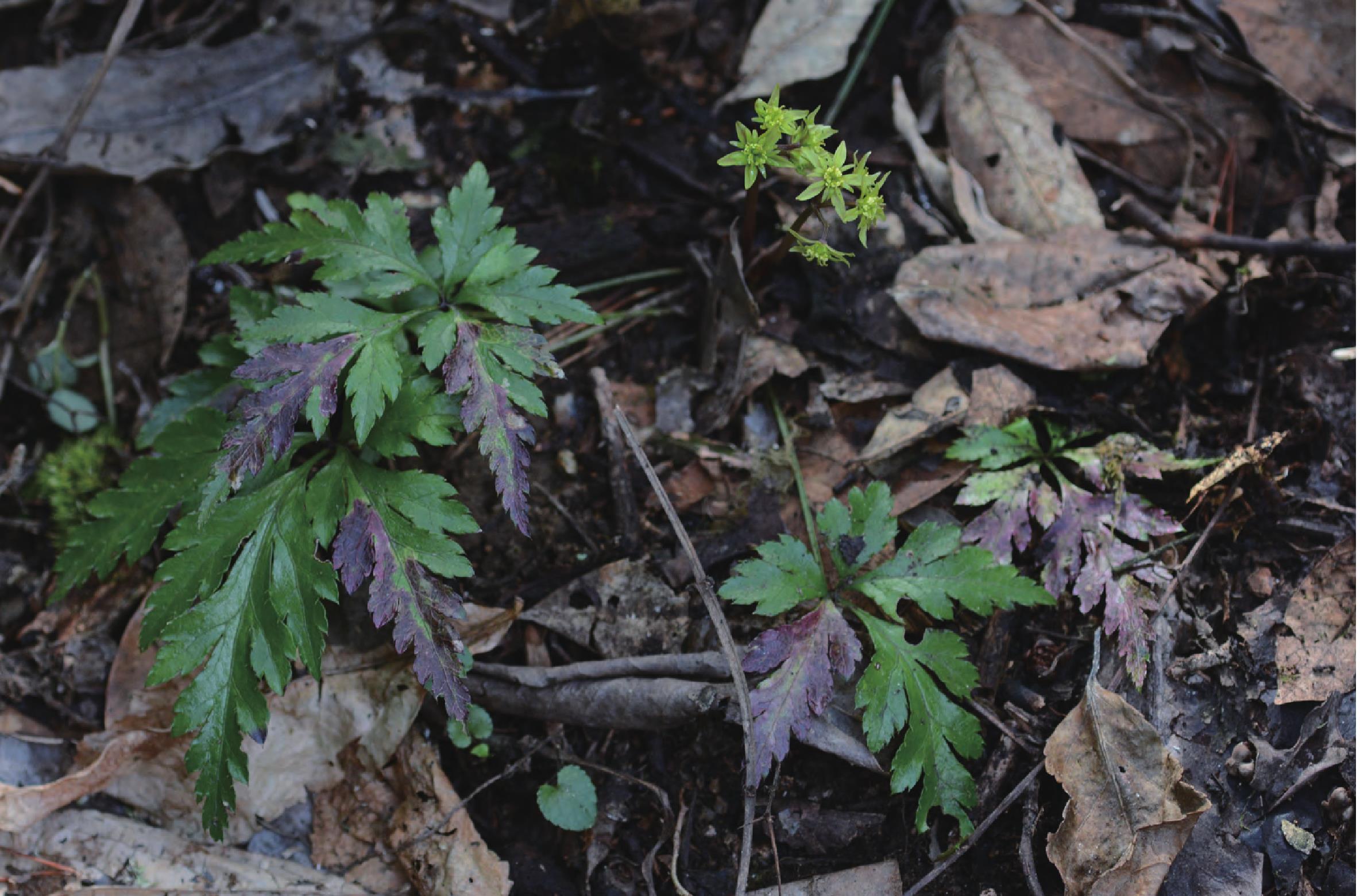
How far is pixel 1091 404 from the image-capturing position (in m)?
3.09

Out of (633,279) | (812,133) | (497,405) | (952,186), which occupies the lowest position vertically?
(633,279)

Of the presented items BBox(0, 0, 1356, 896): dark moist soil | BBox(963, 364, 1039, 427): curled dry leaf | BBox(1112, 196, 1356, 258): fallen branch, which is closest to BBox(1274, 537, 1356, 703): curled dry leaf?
BBox(0, 0, 1356, 896): dark moist soil

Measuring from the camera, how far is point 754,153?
8.24ft

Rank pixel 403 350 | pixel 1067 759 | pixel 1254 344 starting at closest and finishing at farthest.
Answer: pixel 1067 759, pixel 403 350, pixel 1254 344

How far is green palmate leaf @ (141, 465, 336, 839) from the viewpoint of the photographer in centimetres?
246

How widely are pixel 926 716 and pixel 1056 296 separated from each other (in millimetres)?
1624

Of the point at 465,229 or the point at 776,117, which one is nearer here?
the point at 776,117

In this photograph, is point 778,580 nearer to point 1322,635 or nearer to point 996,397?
point 996,397

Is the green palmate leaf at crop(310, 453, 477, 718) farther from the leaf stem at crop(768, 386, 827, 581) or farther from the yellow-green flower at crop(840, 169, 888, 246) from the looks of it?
the yellow-green flower at crop(840, 169, 888, 246)

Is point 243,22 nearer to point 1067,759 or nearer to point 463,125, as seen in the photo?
point 463,125

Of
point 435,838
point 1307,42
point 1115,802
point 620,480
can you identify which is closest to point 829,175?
point 620,480

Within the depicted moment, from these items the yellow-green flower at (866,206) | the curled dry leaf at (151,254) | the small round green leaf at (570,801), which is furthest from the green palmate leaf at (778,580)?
the curled dry leaf at (151,254)

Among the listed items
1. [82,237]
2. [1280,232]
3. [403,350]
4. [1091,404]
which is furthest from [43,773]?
[1280,232]

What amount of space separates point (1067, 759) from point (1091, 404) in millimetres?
1245
